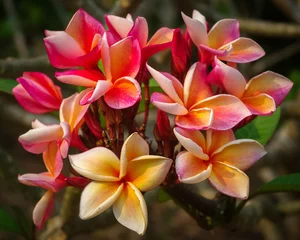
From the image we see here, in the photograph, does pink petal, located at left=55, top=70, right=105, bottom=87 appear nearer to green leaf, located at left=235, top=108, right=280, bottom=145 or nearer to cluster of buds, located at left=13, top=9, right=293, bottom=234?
cluster of buds, located at left=13, top=9, right=293, bottom=234

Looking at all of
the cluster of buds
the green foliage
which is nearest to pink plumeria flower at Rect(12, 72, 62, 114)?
the cluster of buds

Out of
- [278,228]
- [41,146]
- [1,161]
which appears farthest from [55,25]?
[41,146]

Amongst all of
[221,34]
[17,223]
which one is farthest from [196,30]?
[17,223]

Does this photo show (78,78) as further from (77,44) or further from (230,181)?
(230,181)

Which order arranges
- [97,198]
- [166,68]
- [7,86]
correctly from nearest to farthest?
[97,198]
[7,86]
[166,68]

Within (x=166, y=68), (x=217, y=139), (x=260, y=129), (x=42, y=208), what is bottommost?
(x=166, y=68)

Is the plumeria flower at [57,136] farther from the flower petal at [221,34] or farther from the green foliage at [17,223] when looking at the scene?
the green foliage at [17,223]

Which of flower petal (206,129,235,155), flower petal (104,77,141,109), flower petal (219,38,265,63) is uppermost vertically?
flower petal (104,77,141,109)

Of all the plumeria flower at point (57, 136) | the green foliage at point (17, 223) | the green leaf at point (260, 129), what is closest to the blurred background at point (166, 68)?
the green foliage at point (17, 223)
